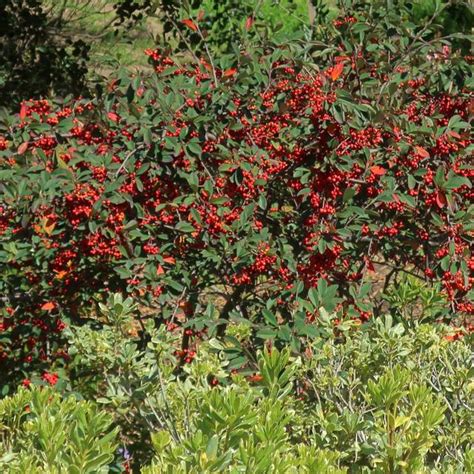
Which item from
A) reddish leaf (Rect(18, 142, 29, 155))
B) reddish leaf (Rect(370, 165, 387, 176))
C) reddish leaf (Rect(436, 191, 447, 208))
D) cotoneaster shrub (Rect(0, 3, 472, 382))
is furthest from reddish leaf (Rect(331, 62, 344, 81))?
reddish leaf (Rect(18, 142, 29, 155))

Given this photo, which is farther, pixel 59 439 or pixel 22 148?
pixel 22 148

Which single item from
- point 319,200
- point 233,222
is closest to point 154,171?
point 233,222

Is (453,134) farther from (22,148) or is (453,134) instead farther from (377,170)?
(22,148)

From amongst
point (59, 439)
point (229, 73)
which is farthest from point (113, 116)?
point (59, 439)

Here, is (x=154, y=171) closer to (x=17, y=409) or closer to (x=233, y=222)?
(x=233, y=222)

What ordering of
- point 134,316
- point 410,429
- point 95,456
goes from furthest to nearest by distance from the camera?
1. point 134,316
2. point 410,429
3. point 95,456

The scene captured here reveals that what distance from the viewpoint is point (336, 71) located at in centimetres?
339

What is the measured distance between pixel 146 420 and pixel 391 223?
1211 millimetres

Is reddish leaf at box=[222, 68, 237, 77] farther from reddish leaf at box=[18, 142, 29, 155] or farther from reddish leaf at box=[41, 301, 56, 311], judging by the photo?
reddish leaf at box=[41, 301, 56, 311]

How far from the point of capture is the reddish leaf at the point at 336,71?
3367 millimetres

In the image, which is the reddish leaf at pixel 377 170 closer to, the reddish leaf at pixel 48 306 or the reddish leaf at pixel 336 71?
the reddish leaf at pixel 336 71

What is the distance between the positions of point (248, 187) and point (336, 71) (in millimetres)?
512

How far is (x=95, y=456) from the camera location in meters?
2.05

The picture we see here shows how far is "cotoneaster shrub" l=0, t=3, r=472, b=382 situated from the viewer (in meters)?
3.28
